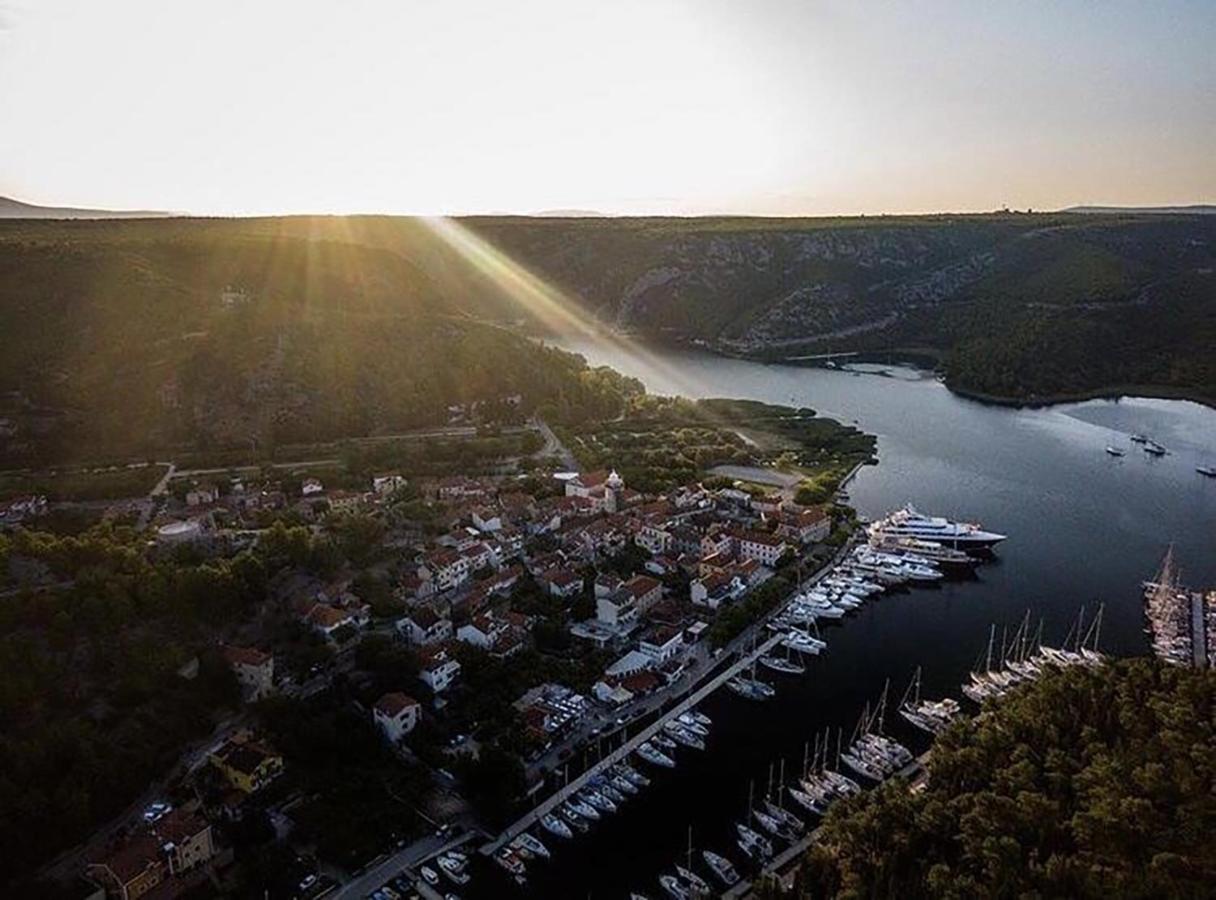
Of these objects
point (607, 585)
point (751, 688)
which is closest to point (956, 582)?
point (751, 688)

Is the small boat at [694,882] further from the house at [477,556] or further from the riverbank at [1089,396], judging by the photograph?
the riverbank at [1089,396]

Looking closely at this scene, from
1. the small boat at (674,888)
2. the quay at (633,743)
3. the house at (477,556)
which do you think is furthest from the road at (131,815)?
the small boat at (674,888)

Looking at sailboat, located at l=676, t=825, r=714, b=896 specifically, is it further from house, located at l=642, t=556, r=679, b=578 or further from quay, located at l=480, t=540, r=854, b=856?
house, located at l=642, t=556, r=679, b=578

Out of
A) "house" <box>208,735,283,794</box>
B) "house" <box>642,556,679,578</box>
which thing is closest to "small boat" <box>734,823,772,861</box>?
"house" <box>208,735,283,794</box>

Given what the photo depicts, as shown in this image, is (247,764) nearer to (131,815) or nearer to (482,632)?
(131,815)

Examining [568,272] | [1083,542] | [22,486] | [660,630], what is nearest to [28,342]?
[22,486]

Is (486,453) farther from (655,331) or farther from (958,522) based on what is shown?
(655,331)

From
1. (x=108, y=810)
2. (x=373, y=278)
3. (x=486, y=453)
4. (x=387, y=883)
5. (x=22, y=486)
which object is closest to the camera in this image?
(x=387, y=883)
